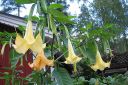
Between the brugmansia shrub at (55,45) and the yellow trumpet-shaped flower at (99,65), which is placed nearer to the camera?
the brugmansia shrub at (55,45)

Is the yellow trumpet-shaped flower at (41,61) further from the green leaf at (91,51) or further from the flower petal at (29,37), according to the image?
the green leaf at (91,51)

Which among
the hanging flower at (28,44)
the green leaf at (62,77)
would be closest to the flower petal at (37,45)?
the hanging flower at (28,44)

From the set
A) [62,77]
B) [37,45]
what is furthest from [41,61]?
[62,77]

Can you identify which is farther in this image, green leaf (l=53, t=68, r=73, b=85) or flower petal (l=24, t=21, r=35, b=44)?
green leaf (l=53, t=68, r=73, b=85)

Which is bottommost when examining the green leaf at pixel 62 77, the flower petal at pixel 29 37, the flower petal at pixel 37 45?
the green leaf at pixel 62 77

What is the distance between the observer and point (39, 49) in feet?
5.30

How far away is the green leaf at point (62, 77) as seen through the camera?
2.03 meters

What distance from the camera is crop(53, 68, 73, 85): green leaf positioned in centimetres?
203

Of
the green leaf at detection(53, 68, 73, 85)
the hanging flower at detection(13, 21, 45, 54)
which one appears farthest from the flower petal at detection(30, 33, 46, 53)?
the green leaf at detection(53, 68, 73, 85)

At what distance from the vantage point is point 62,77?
2064 mm

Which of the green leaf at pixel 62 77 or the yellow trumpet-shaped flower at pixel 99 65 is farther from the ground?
the yellow trumpet-shaped flower at pixel 99 65

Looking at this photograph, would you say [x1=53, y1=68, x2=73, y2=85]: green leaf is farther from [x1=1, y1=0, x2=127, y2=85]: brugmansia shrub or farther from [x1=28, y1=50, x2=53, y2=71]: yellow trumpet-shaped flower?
[x1=28, y1=50, x2=53, y2=71]: yellow trumpet-shaped flower

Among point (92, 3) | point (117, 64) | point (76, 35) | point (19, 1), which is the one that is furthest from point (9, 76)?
point (92, 3)

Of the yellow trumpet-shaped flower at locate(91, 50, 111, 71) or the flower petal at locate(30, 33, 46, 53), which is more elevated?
the flower petal at locate(30, 33, 46, 53)
